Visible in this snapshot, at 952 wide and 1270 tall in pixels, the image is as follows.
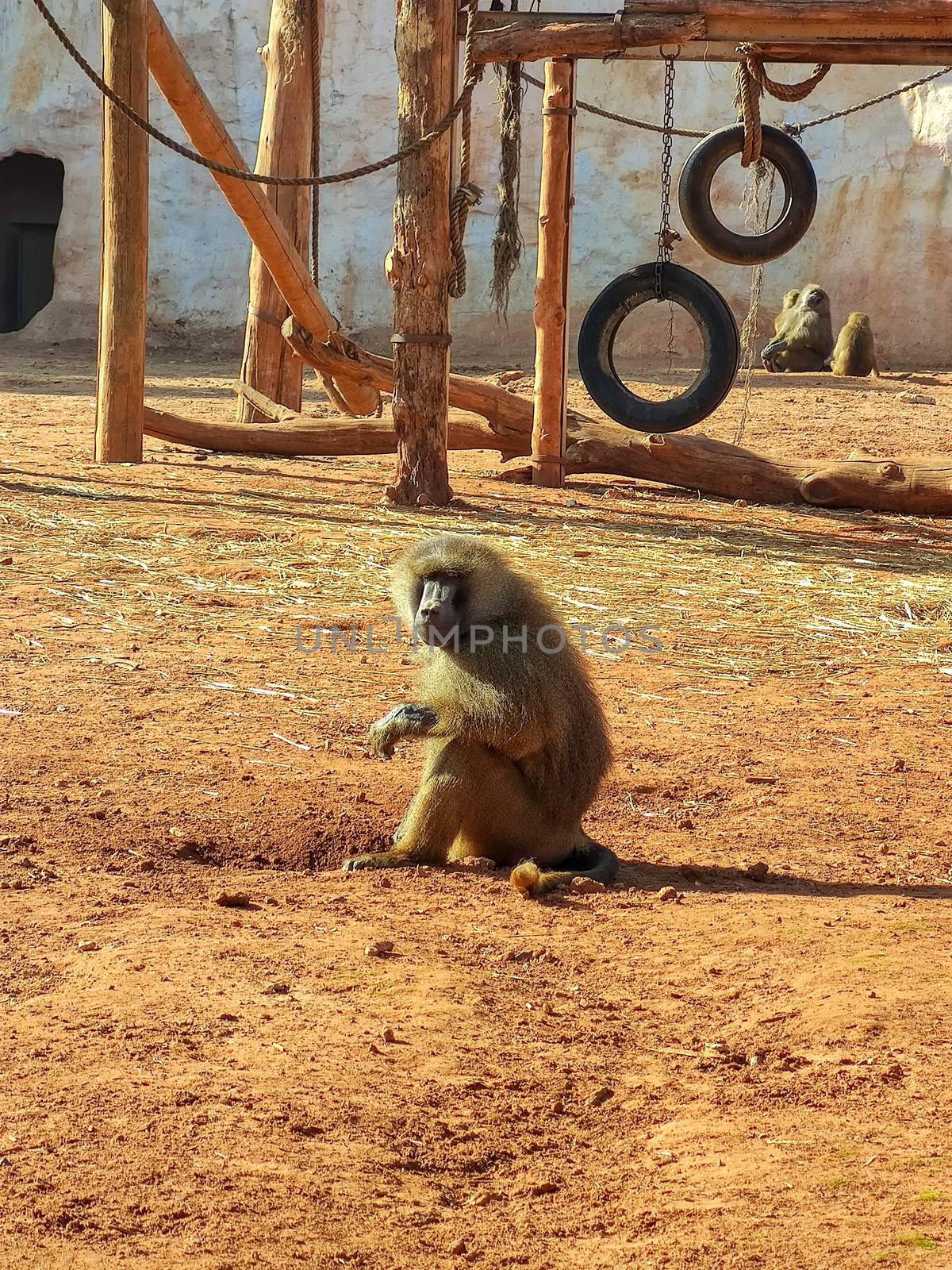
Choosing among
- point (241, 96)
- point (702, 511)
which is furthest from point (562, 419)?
point (241, 96)

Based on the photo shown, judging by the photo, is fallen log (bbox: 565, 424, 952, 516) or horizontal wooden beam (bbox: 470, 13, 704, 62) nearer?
horizontal wooden beam (bbox: 470, 13, 704, 62)

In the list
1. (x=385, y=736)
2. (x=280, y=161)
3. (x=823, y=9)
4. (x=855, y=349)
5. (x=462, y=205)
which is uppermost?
(x=823, y=9)

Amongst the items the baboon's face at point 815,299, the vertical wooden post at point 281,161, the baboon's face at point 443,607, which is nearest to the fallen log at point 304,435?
the vertical wooden post at point 281,161

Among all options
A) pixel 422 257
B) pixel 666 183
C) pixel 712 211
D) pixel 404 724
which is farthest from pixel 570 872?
pixel 712 211

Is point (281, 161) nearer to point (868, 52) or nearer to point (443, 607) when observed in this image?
point (868, 52)

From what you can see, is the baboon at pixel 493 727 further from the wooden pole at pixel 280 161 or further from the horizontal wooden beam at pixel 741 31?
the wooden pole at pixel 280 161

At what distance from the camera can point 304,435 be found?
37.6 feet

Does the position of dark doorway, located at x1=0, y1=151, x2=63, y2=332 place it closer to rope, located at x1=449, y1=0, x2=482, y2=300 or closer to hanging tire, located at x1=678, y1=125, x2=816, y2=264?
rope, located at x1=449, y1=0, x2=482, y2=300

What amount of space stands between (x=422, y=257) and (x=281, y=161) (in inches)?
113

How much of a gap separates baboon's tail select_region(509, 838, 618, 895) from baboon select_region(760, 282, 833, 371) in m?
15.9

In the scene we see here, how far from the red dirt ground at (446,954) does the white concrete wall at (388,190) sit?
14.2 m

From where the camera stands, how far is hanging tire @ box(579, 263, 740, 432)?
9453 millimetres

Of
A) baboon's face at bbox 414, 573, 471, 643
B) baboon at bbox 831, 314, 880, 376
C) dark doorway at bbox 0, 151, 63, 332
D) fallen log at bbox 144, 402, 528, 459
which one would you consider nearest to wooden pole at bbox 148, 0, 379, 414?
fallen log at bbox 144, 402, 528, 459

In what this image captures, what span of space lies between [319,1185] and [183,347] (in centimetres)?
1968
